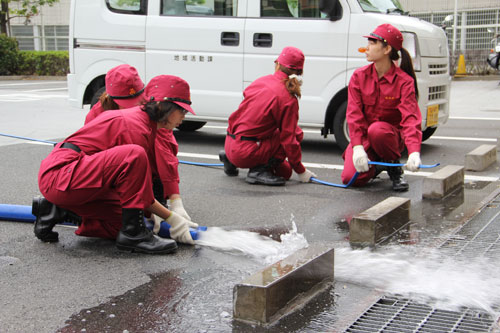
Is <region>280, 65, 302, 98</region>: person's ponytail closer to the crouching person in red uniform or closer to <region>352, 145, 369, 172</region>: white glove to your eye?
<region>352, 145, 369, 172</region>: white glove

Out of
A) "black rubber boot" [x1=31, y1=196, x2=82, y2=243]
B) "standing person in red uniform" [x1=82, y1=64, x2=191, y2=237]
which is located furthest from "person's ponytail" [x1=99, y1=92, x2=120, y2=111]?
"black rubber boot" [x1=31, y1=196, x2=82, y2=243]

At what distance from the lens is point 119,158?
3.68 meters

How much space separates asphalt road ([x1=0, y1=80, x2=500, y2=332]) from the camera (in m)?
2.95

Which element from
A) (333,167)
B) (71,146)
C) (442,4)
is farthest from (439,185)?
(442,4)

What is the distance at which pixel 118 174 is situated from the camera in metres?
3.69

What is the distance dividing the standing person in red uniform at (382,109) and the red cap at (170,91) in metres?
2.01

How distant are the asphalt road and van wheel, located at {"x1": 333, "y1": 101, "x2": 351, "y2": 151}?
0.75ft

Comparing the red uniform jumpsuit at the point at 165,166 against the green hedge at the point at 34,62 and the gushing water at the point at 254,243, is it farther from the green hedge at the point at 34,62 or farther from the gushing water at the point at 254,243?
the green hedge at the point at 34,62

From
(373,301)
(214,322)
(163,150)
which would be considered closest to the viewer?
(214,322)

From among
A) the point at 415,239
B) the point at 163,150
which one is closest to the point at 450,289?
the point at 415,239

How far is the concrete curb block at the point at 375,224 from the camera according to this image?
4043 mm

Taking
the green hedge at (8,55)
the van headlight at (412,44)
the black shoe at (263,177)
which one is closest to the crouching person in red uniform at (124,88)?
the black shoe at (263,177)

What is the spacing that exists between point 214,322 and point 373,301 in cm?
79

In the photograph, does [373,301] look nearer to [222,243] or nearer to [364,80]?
[222,243]
